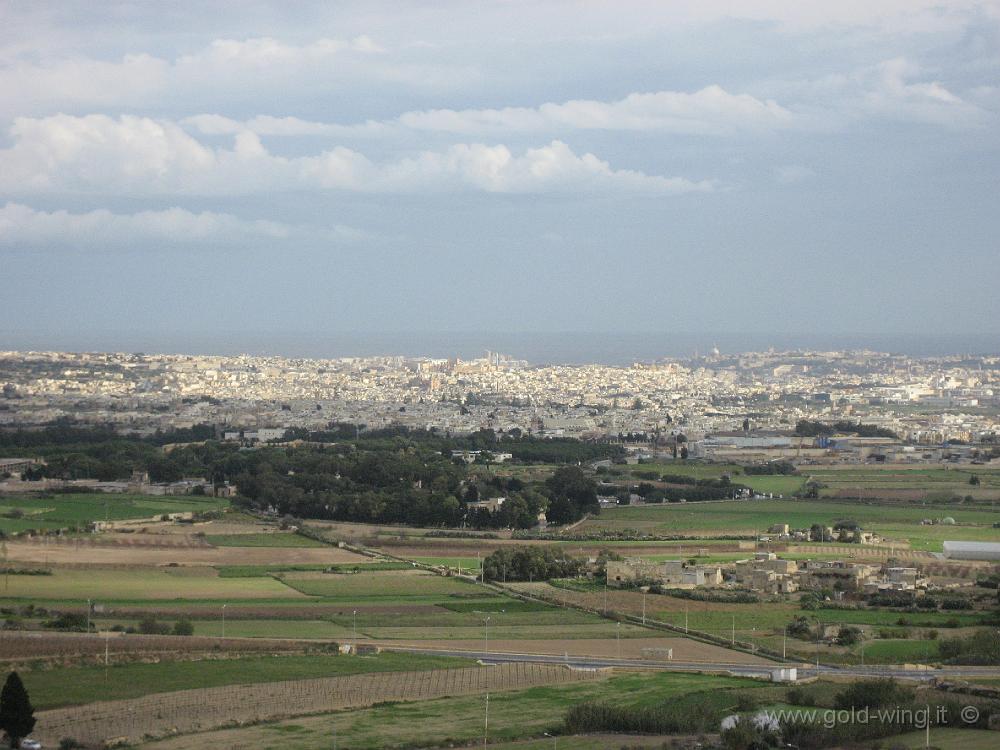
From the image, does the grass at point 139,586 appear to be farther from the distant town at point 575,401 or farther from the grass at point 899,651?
the distant town at point 575,401

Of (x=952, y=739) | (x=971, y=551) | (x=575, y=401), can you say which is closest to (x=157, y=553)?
(x=971, y=551)

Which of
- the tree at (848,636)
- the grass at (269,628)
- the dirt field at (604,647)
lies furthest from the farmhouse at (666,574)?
the grass at (269,628)

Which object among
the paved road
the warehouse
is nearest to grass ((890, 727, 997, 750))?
the paved road

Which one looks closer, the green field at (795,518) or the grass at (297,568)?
the grass at (297,568)

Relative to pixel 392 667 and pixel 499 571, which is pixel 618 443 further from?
pixel 392 667

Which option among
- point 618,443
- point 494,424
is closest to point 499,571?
point 618,443

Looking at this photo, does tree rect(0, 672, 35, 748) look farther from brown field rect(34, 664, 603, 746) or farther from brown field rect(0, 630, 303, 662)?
brown field rect(0, 630, 303, 662)

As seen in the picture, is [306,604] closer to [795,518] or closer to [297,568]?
[297,568]
